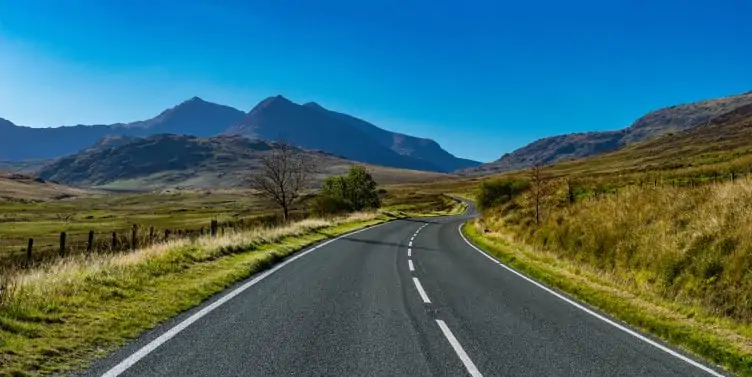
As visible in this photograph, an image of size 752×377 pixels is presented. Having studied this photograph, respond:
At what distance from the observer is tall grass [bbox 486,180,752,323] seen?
11.4m

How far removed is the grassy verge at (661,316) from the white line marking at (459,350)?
3765 millimetres

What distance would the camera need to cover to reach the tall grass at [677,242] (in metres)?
11.4

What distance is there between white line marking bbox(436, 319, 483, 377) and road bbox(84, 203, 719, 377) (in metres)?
0.01

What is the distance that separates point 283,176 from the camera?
45.6 metres

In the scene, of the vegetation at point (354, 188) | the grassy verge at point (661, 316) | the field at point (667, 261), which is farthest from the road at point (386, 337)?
A: the vegetation at point (354, 188)

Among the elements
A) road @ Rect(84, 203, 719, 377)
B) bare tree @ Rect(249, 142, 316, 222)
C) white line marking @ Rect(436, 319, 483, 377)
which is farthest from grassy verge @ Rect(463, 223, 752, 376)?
bare tree @ Rect(249, 142, 316, 222)

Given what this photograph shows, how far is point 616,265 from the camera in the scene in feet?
52.4

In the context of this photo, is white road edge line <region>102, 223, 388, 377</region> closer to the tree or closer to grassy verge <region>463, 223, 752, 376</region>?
grassy verge <region>463, 223, 752, 376</region>

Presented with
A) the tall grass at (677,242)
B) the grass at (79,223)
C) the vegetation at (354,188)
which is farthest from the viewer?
the vegetation at (354,188)

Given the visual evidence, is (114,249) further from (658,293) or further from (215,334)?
(658,293)

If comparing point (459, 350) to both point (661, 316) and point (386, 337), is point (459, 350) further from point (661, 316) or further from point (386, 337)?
point (661, 316)

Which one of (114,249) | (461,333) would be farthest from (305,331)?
(114,249)

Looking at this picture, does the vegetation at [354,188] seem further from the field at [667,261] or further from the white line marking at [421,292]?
the white line marking at [421,292]

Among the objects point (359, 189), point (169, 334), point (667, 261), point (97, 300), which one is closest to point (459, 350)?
point (169, 334)
